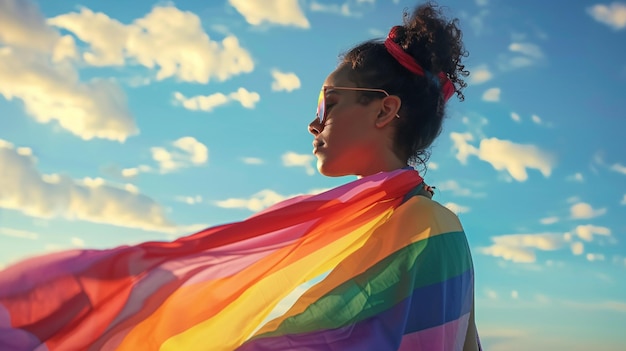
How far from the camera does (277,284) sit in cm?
320

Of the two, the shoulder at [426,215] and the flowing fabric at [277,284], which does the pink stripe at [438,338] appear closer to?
the flowing fabric at [277,284]

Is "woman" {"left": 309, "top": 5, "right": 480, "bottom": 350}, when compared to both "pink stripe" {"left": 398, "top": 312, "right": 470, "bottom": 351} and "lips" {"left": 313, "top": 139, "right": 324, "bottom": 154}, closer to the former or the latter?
"lips" {"left": 313, "top": 139, "right": 324, "bottom": 154}

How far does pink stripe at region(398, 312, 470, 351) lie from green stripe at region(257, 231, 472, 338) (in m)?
0.17

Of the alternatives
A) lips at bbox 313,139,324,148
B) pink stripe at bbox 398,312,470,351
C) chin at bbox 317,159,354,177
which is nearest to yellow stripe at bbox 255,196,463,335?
pink stripe at bbox 398,312,470,351

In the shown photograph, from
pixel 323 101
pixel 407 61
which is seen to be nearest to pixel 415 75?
pixel 407 61

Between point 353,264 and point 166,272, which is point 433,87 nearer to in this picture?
point 353,264

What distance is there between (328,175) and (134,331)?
52.1 inches

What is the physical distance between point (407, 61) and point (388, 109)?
0.31 m

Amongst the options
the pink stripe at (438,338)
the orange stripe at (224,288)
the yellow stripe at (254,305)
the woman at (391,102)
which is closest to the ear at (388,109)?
the woman at (391,102)

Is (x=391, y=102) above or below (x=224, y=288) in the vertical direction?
above

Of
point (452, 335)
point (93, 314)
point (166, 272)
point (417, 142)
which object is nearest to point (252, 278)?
point (166, 272)

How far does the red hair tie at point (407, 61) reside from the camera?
396 cm

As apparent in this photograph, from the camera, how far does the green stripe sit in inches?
115

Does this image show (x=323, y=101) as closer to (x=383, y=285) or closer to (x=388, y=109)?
(x=388, y=109)
